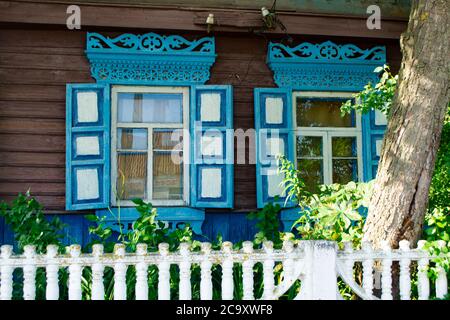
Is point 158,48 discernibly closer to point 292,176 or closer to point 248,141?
point 248,141

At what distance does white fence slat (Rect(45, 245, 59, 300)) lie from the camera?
3.86 meters

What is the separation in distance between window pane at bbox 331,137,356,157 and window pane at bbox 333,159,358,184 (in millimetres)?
84

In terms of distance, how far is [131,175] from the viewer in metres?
6.59

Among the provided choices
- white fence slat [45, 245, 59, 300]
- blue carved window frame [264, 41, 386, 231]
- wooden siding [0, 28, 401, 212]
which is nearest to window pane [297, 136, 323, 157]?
blue carved window frame [264, 41, 386, 231]

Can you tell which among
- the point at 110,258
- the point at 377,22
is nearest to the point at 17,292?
the point at 110,258

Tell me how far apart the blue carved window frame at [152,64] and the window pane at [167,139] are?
0.64 feet

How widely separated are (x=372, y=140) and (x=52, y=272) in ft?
14.0

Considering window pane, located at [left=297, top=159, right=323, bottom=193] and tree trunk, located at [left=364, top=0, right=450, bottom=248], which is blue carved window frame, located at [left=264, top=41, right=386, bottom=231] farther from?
tree trunk, located at [left=364, top=0, right=450, bottom=248]

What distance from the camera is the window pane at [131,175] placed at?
656 cm

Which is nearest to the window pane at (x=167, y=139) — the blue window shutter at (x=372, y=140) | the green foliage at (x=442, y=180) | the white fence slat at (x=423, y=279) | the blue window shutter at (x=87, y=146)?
the blue window shutter at (x=87, y=146)

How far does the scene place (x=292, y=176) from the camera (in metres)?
5.29

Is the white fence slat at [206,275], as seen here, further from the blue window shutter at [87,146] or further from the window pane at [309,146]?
the window pane at [309,146]

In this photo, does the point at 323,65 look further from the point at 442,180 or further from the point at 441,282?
the point at 441,282
